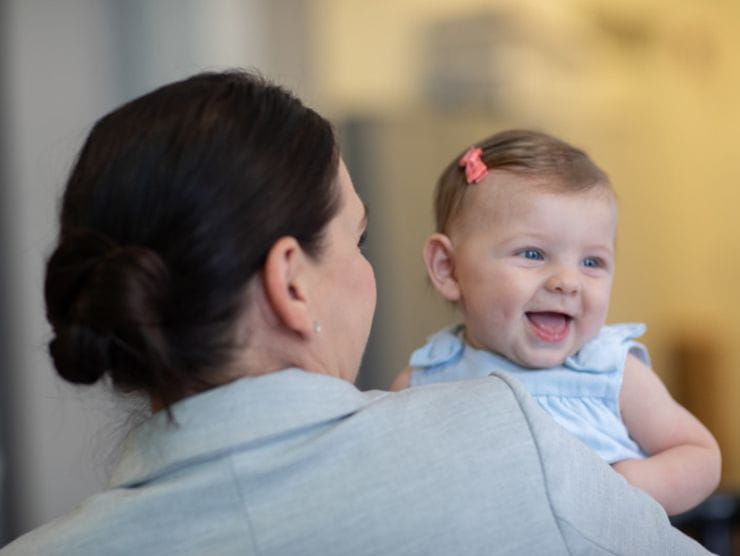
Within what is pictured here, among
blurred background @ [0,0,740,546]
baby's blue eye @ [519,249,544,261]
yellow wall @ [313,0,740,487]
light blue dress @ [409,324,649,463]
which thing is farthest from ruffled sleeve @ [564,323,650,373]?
yellow wall @ [313,0,740,487]

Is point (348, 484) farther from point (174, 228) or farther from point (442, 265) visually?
point (442, 265)

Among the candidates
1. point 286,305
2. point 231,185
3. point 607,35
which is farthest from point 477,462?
point 607,35

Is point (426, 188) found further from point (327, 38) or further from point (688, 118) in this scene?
point (688, 118)

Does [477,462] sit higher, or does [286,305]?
[286,305]

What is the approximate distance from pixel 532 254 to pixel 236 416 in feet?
1.58

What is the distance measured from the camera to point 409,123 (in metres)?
3.71

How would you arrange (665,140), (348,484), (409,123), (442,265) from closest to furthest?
(348,484) → (442,265) → (409,123) → (665,140)

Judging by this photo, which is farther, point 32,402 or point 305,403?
point 32,402

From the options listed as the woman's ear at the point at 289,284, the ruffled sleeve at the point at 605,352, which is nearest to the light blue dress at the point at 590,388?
the ruffled sleeve at the point at 605,352

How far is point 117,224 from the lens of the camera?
1021mm

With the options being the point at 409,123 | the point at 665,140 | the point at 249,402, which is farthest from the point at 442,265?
the point at 665,140

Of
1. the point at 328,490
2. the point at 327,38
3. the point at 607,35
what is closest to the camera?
the point at 328,490

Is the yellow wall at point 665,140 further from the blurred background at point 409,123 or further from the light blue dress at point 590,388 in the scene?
the light blue dress at point 590,388

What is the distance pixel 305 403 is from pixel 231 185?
21 centimetres
